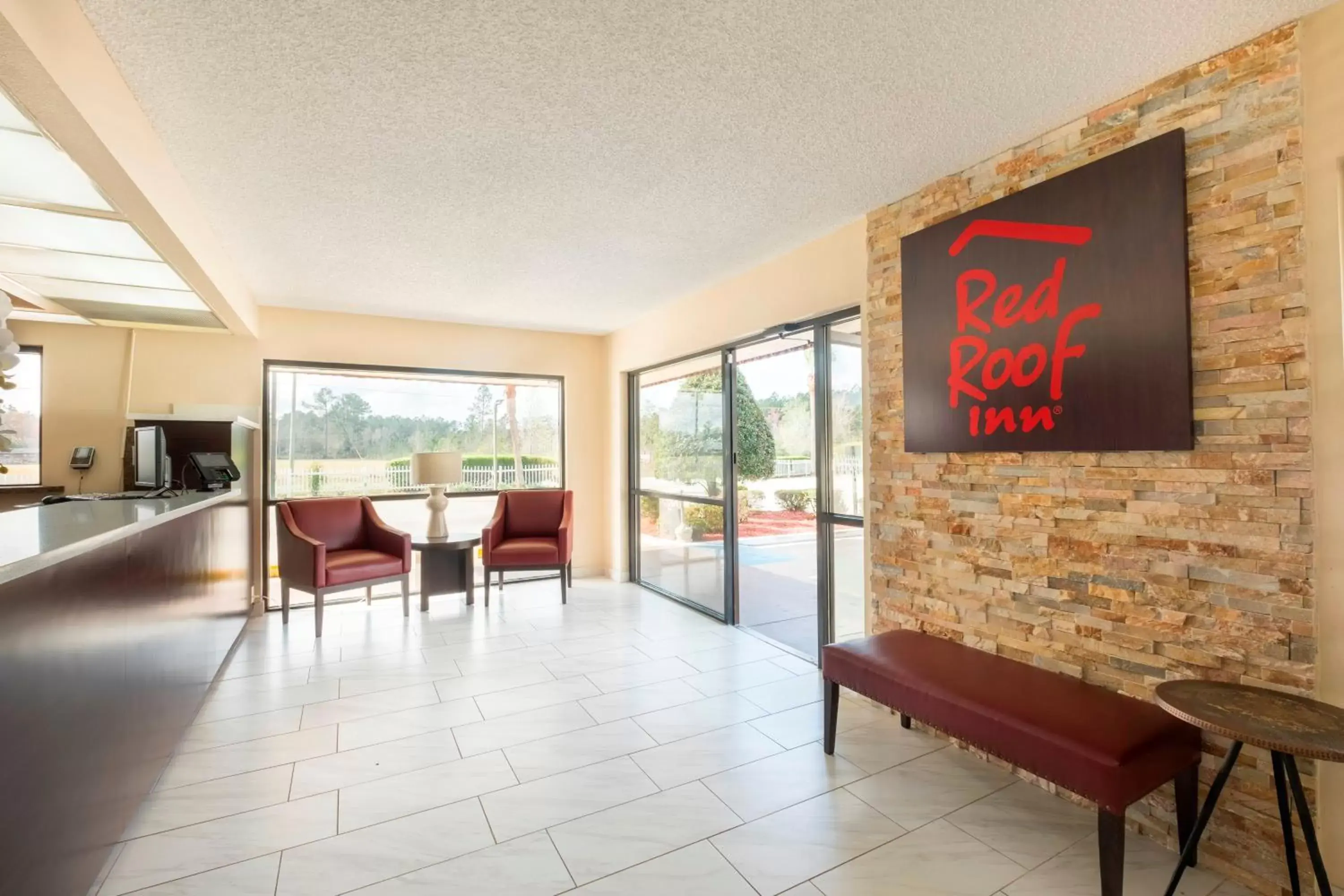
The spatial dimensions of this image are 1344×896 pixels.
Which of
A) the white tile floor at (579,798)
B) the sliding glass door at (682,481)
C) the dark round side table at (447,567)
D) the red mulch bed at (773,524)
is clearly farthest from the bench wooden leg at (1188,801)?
the dark round side table at (447,567)

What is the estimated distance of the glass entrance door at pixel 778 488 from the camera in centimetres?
409

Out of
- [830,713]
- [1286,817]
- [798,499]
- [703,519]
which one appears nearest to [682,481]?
[703,519]

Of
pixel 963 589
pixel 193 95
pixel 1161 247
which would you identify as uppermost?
pixel 193 95

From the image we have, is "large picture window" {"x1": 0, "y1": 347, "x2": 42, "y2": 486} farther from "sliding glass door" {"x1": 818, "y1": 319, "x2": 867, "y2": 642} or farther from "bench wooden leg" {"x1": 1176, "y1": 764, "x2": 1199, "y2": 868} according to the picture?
"bench wooden leg" {"x1": 1176, "y1": 764, "x2": 1199, "y2": 868}

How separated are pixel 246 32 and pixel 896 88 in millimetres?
2166

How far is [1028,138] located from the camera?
2576 millimetres

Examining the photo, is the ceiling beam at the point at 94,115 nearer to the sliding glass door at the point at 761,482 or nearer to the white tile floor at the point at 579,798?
the white tile floor at the point at 579,798

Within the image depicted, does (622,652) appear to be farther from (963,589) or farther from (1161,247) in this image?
(1161,247)

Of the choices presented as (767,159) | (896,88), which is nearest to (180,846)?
(767,159)

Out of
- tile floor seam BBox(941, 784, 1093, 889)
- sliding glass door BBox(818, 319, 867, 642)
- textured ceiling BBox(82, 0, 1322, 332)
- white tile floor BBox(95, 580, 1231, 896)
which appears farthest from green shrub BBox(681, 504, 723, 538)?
tile floor seam BBox(941, 784, 1093, 889)

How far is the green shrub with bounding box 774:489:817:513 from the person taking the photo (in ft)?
13.2

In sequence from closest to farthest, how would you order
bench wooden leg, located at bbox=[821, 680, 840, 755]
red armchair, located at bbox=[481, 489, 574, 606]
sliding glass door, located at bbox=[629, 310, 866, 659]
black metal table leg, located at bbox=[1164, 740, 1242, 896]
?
1. black metal table leg, located at bbox=[1164, 740, 1242, 896]
2. bench wooden leg, located at bbox=[821, 680, 840, 755]
3. sliding glass door, located at bbox=[629, 310, 866, 659]
4. red armchair, located at bbox=[481, 489, 574, 606]

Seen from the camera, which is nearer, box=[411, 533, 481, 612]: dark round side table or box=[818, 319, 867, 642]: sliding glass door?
box=[818, 319, 867, 642]: sliding glass door

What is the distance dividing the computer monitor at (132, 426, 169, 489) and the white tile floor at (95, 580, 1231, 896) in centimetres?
132
